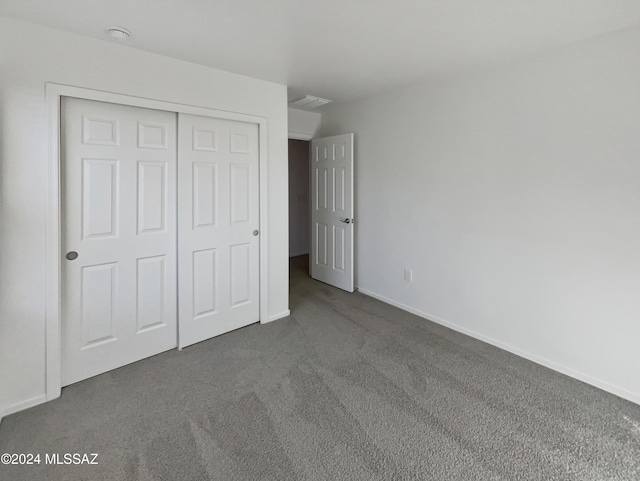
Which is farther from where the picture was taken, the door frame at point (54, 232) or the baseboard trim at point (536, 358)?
the baseboard trim at point (536, 358)

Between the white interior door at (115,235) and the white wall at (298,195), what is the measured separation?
3724mm

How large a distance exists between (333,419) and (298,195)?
4874 mm

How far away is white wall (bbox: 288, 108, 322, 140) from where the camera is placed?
13.9 feet

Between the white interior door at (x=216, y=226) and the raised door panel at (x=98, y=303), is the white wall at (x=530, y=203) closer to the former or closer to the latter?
the white interior door at (x=216, y=226)

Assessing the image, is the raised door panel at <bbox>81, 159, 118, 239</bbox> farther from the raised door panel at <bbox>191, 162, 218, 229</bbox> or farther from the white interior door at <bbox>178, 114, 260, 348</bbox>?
the raised door panel at <bbox>191, 162, 218, 229</bbox>

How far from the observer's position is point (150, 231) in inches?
101

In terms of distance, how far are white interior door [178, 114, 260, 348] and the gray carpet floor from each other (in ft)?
1.13

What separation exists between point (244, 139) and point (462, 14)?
1.91m

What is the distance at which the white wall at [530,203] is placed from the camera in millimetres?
2156

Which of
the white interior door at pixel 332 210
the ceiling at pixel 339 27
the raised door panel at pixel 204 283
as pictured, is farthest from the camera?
the white interior door at pixel 332 210

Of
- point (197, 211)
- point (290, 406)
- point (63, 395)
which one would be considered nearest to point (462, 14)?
point (197, 211)

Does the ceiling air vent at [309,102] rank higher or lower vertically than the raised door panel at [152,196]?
higher

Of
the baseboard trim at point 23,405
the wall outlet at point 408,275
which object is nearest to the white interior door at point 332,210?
the wall outlet at point 408,275

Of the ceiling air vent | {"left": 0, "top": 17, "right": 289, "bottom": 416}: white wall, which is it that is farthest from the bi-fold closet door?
the ceiling air vent
